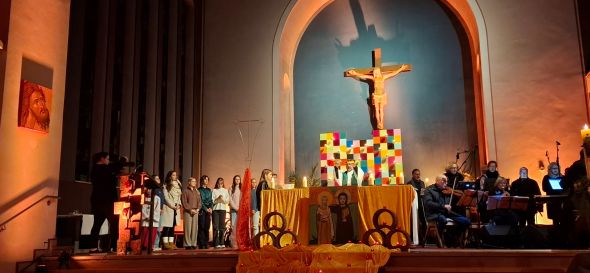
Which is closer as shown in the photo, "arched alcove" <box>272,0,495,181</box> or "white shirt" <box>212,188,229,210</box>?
"white shirt" <box>212,188,229,210</box>

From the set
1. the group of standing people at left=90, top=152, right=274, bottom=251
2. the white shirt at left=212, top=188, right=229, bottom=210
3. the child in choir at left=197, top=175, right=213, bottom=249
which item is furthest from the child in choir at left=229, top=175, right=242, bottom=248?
the child in choir at left=197, top=175, right=213, bottom=249

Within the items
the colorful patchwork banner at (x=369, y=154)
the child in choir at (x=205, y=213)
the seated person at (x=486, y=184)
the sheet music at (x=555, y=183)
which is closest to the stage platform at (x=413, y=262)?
the seated person at (x=486, y=184)

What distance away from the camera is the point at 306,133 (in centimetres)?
1158

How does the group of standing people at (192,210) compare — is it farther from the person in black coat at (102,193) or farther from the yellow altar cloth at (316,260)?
the yellow altar cloth at (316,260)

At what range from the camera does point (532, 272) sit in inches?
213

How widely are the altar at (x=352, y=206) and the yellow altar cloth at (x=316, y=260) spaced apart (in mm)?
1065

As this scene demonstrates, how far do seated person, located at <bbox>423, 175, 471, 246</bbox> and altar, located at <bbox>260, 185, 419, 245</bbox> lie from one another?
0.43m

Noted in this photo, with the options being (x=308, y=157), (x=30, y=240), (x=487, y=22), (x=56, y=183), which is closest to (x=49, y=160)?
(x=56, y=183)

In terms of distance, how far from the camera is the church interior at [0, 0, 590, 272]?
6.82 meters

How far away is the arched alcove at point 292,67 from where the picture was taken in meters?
9.97

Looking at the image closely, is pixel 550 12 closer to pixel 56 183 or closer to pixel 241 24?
pixel 241 24

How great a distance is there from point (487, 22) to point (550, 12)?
107 cm

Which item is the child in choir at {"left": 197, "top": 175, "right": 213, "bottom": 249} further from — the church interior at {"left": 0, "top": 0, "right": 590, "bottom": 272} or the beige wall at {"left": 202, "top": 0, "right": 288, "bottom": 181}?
the beige wall at {"left": 202, "top": 0, "right": 288, "bottom": 181}

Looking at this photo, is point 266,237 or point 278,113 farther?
point 278,113
